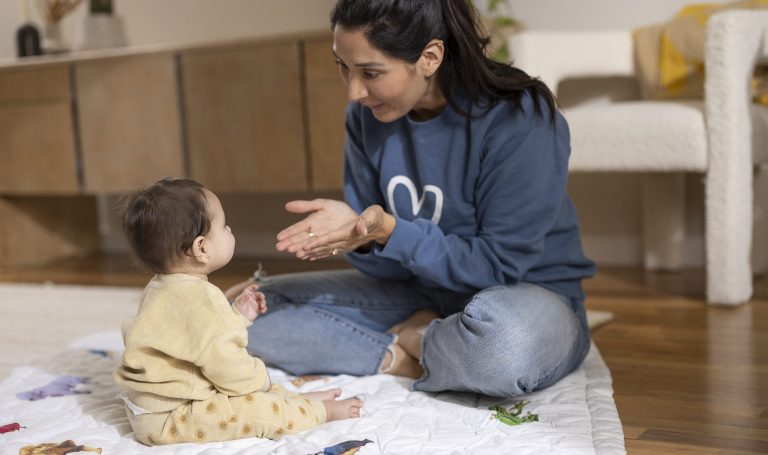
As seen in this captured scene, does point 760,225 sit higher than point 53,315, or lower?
higher

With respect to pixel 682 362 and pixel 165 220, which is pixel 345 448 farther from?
pixel 682 362

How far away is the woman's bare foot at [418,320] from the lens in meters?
1.54

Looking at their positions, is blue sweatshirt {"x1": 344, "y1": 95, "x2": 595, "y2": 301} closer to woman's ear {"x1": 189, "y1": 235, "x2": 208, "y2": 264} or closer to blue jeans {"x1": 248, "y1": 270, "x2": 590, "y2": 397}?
blue jeans {"x1": 248, "y1": 270, "x2": 590, "y2": 397}

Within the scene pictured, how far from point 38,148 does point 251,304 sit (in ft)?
6.69

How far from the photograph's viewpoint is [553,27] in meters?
2.62

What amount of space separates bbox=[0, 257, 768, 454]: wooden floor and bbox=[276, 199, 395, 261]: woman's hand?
18.0 inches

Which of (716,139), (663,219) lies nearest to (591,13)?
(663,219)

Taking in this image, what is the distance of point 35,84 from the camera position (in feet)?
9.83

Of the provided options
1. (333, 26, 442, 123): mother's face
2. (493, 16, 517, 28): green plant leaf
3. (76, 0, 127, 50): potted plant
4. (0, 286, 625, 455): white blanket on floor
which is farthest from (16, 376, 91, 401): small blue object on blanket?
(76, 0, 127, 50): potted plant

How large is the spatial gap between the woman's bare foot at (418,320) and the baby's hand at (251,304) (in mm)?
321

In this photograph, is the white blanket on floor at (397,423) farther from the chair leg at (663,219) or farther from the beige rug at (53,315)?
the chair leg at (663,219)

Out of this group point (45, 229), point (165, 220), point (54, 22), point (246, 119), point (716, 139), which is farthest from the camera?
point (45, 229)

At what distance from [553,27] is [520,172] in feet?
4.43

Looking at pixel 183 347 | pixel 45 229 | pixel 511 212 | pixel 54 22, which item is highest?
pixel 54 22
